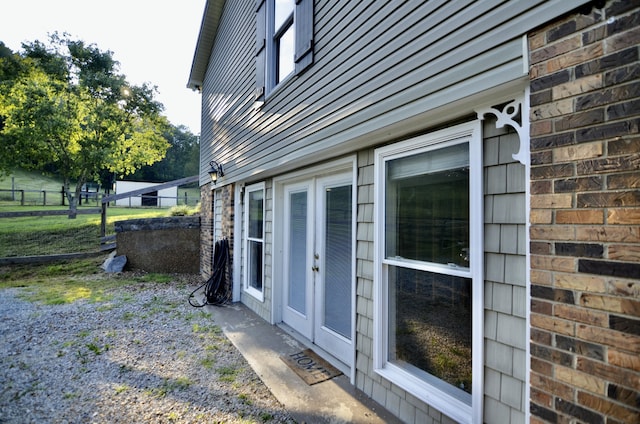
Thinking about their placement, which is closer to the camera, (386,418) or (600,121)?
(600,121)

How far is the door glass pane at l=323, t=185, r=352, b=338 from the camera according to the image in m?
3.38

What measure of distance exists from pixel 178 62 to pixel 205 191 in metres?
11.1

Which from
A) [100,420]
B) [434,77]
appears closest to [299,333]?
[100,420]

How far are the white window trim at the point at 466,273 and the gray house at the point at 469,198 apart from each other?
0.01 meters

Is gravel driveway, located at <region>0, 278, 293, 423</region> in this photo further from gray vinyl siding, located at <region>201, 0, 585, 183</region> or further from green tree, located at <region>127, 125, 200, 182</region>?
→ green tree, located at <region>127, 125, 200, 182</region>

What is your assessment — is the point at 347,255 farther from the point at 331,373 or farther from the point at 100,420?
the point at 100,420

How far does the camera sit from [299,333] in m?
4.24

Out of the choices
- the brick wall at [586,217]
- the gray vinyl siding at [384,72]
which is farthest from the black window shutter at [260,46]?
the brick wall at [586,217]

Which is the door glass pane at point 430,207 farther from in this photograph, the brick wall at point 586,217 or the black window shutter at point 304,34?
the black window shutter at point 304,34

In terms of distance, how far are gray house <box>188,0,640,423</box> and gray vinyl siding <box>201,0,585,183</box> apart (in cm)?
1

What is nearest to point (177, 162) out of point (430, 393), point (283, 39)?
point (283, 39)

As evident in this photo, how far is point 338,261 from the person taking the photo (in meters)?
3.52

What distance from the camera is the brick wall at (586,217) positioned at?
1.20 m

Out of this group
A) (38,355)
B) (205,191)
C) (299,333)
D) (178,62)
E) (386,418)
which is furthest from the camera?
(178,62)
